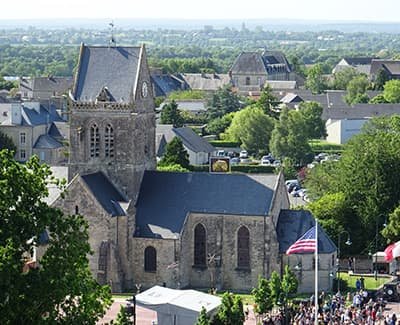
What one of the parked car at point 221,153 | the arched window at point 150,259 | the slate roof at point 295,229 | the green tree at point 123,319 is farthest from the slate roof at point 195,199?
the parked car at point 221,153

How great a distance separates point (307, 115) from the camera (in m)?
140

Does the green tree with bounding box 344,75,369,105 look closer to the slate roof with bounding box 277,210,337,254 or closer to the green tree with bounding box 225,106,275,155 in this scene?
the green tree with bounding box 225,106,275,155

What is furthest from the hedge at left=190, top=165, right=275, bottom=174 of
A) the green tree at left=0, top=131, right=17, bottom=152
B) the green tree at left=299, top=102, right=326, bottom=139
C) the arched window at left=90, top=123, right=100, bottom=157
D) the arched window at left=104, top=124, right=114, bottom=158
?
the arched window at left=104, top=124, right=114, bottom=158

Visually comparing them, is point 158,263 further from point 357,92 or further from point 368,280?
point 357,92

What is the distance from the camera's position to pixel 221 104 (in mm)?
167125

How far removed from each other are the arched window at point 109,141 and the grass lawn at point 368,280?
1503cm

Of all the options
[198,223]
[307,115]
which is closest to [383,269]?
[198,223]

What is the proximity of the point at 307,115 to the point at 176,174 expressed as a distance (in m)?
69.5

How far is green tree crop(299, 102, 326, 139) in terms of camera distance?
5477 inches

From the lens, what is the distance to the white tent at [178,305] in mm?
56656

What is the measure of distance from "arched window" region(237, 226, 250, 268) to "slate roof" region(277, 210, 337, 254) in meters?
1.82

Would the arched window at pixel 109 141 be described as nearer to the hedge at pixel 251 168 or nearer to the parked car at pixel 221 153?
the hedge at pixel 251 168

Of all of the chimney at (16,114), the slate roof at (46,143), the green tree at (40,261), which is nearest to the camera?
the green tree at (40,261)

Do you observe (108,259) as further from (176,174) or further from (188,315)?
(188,315)
